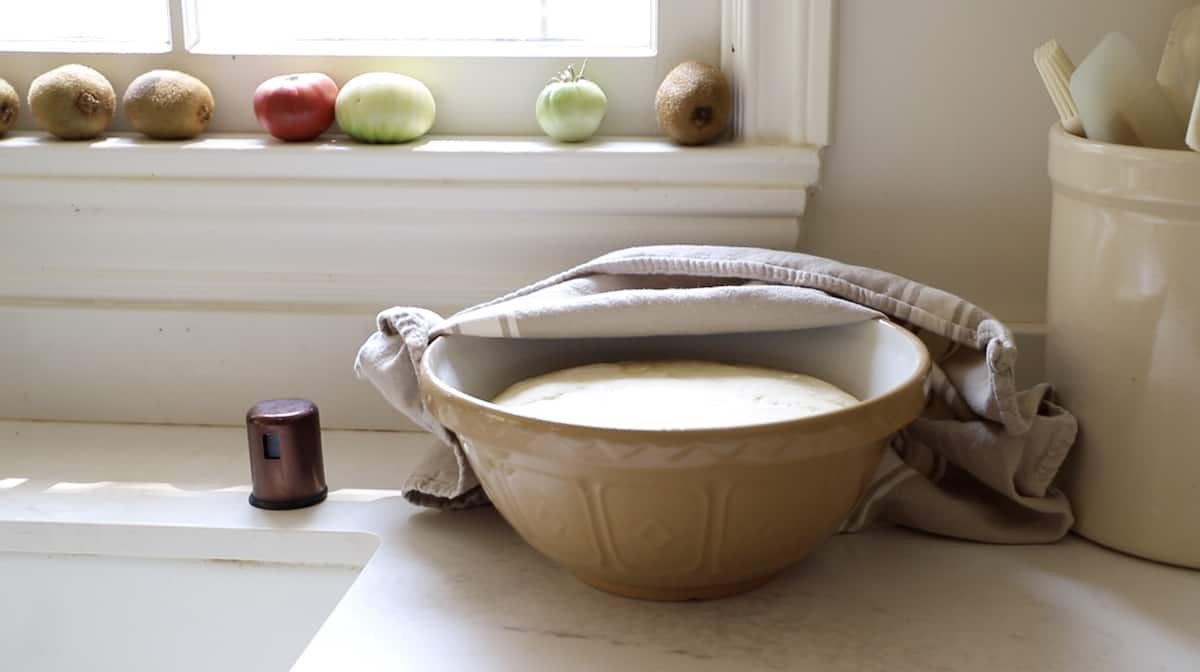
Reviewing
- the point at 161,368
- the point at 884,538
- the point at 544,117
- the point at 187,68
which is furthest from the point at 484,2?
the point at 884,538

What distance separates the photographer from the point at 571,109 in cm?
98

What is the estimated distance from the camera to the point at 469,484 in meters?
0.86

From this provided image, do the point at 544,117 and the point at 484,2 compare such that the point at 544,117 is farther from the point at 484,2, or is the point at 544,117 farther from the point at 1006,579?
the point at 1006,579

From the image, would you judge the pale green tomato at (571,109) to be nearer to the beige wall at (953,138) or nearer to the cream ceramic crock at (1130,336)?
the beige wall at (953,138)

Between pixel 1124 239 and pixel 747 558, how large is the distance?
0.95 feet

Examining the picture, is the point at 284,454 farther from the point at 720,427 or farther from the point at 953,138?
the point at 953,138

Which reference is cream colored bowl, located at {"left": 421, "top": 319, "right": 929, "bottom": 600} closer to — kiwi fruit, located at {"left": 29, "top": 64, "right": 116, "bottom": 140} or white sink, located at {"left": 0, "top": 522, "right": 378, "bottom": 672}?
white sink, located at {"left": 0, "top": 522, "right": 378, "bottom": 672}

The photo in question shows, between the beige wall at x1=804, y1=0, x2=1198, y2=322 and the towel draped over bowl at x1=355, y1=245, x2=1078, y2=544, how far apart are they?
137 millimetres

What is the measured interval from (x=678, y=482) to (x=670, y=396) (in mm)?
96

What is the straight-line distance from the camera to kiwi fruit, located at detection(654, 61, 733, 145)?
0.96 m

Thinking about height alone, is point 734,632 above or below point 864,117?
below

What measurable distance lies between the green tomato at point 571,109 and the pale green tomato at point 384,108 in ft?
0.30

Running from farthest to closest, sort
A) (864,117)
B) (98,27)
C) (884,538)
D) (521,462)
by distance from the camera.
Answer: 1. (98,27)
2. (864,117)
3. (884,538)
4. (521,462)

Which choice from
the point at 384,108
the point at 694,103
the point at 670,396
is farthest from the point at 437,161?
the point at 670,396
